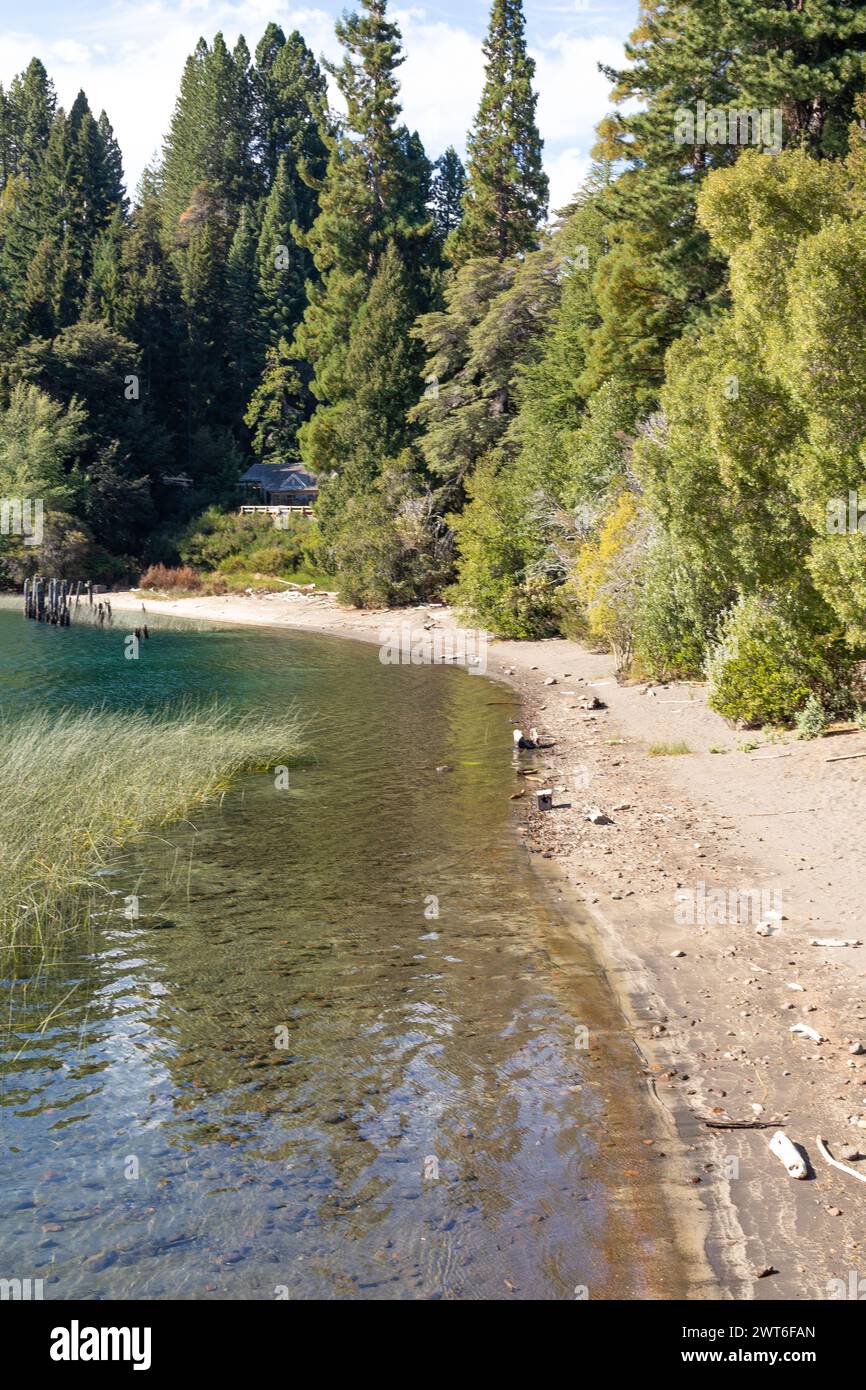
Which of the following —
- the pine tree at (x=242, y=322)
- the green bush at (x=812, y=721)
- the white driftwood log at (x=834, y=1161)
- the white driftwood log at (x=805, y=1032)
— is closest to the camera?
the white driftwood log at (x=834, y=1161)

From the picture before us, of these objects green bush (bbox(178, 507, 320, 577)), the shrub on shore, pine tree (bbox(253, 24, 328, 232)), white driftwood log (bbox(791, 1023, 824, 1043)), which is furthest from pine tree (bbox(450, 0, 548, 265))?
white driftwood log (bbox(791, 1023, 824, 1043))

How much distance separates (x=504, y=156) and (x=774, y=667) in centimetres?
5256

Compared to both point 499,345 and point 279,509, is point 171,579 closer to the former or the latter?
point 279,509

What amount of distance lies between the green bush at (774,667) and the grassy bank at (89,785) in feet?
32.9

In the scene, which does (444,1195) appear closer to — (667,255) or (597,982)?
(597,982)

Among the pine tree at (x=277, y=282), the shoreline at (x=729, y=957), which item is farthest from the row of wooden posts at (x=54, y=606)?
the pine tree at (x=277, y=282)

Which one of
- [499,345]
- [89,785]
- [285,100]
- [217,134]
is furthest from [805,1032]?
[285,100]

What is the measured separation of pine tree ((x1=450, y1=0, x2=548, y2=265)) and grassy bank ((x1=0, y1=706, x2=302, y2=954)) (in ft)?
156

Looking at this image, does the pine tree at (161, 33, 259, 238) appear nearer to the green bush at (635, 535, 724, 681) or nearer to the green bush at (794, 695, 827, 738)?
the green bush at (635, 535, 724, 681)

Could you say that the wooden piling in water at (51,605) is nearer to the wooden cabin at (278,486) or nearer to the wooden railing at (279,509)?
the wooden railing at (279,509)

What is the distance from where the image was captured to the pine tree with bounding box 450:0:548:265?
211 feet

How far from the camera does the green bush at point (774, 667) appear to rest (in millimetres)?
22188

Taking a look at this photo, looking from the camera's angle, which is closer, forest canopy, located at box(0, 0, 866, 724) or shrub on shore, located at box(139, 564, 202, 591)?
forest canopy, located at box(0, 0, 866, 724)

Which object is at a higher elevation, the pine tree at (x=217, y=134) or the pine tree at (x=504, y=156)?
the pine tree at (x=217, y=134)
